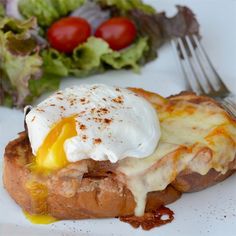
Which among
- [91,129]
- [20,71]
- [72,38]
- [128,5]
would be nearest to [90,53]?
[72,38]

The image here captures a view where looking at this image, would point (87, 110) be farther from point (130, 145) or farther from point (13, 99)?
point (13, 99)

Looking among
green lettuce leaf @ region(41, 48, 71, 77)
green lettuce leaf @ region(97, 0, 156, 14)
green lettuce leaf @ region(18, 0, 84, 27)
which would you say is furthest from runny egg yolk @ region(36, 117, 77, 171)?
green lettuce leaf @ region(97, 0, 156, 14)

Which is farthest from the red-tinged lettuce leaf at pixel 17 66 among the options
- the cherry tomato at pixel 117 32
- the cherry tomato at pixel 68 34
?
the cherry tomato at pixel 117 32

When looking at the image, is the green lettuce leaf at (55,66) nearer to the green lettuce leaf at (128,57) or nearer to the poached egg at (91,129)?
the green lettuce leaf at (128,57)

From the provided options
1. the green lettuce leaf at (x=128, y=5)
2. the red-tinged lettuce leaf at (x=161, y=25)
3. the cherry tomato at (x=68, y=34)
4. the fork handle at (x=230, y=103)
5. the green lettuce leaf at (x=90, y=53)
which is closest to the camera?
the fork handle at (x=230, y=103)

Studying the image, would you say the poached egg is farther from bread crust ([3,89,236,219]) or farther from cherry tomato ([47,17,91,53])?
cherry tomato ([47,17,91,53])

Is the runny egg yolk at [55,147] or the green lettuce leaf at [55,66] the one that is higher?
the runny egg yolk at [55,147]

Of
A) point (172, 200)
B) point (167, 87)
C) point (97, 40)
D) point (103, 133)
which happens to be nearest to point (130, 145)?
point (103, 133)
